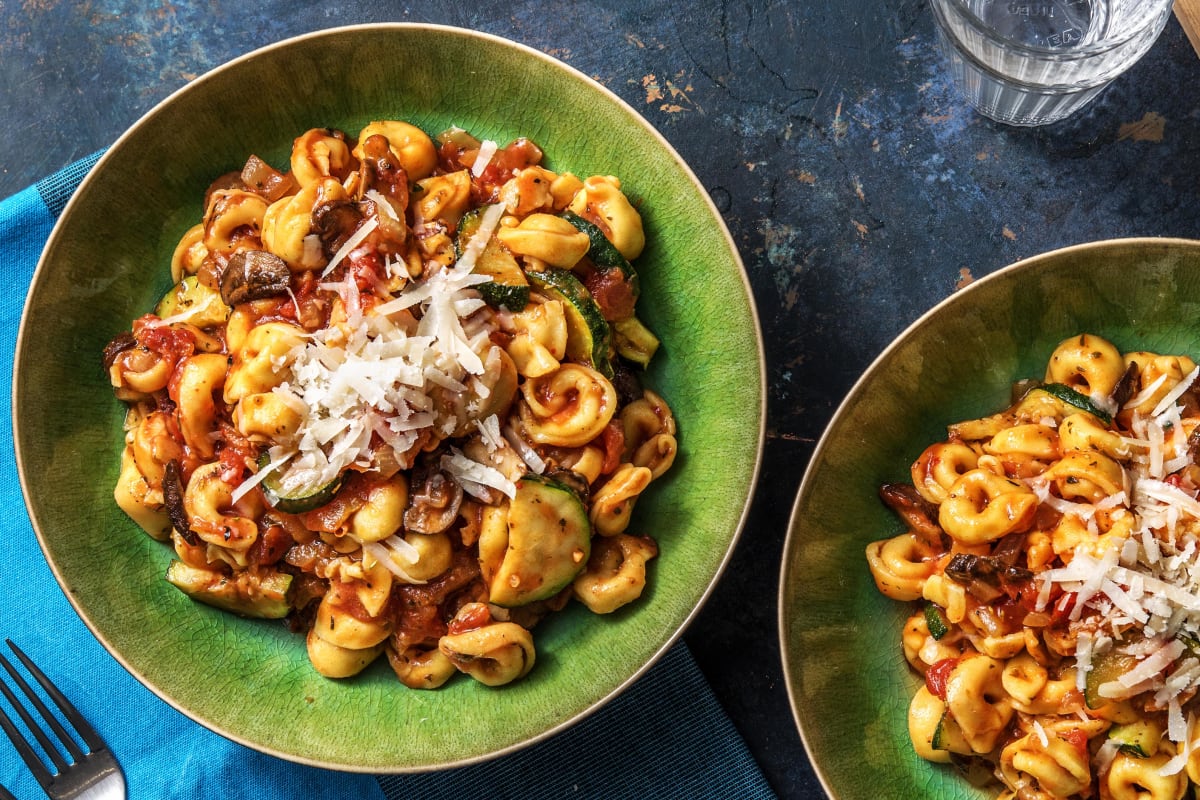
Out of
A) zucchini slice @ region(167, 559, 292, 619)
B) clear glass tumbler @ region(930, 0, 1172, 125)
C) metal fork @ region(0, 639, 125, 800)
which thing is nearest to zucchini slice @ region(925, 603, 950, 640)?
clear glass tumbler @ region(930, 0, 1172, 125)

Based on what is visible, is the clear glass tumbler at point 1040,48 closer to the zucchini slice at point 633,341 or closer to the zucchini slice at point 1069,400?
the zucchini slice at point 1069,400

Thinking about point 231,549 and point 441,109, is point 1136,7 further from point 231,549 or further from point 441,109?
point 231,549

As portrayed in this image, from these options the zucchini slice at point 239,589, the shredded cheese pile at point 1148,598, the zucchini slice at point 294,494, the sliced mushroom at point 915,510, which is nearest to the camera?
the shredded cheese pile at point 1148,598

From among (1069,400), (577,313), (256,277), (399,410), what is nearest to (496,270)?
(577,313)

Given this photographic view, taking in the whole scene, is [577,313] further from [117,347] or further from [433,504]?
[117,347]

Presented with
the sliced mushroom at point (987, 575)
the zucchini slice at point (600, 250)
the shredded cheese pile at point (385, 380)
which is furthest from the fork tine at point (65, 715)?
the sliced mushroom at point (987, 575)

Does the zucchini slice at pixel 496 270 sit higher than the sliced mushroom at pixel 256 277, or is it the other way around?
the sliced mushroom at pixel 256 277
